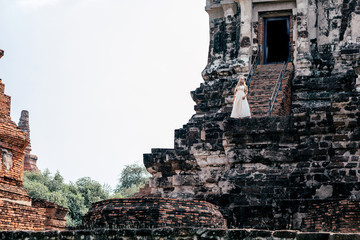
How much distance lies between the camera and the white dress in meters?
18.8

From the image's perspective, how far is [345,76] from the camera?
68.5ft

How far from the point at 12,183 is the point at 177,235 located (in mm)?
6983

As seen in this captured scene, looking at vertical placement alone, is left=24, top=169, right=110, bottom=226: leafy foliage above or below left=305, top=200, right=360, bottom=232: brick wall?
above

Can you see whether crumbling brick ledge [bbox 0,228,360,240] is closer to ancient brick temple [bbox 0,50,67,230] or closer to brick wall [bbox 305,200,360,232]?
brick wall [bbox 305,200,360,232]

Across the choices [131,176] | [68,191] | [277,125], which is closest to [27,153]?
[68,191]

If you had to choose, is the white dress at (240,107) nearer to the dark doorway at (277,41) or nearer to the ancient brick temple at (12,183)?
the dark doorway at (277,41)

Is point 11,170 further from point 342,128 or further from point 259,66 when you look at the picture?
point 259,66

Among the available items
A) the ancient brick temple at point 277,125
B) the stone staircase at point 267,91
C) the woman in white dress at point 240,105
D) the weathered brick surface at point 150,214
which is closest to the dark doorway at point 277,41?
the ancient brick temple at point 277,125

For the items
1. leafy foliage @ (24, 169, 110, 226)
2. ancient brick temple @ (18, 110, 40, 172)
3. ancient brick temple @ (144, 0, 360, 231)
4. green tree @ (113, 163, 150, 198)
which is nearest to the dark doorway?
ancient brick temple @ (144, 0, 360, 231)

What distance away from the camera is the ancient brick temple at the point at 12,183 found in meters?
14.9

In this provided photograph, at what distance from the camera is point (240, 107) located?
18984 millimetres

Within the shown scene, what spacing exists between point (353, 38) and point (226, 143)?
21.1ft

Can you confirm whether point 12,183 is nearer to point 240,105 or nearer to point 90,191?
point 240,105

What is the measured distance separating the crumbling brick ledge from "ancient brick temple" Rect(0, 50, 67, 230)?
4.59 meters
